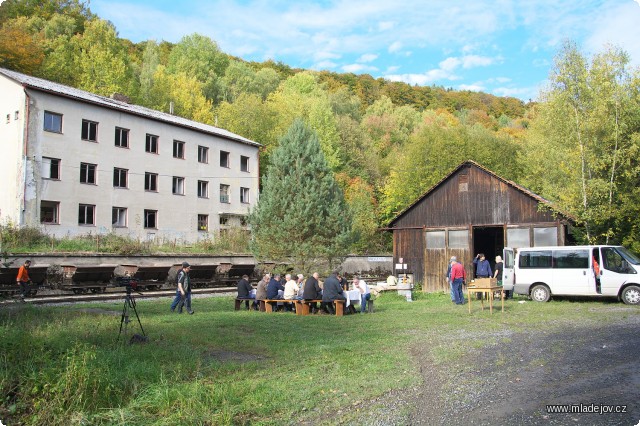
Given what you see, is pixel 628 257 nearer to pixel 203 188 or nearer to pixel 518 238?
pixel 518 238

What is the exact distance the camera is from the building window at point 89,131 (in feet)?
119

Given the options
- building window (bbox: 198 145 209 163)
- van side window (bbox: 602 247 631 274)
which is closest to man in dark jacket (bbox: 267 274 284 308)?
van side window (bbox: 602 247 631 274)

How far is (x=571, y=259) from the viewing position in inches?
773

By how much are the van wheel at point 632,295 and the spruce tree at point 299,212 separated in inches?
604

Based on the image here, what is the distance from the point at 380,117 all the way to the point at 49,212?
153ft

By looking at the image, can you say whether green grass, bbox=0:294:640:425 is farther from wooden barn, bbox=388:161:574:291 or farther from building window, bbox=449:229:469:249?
building window, bbox=449:229:469:249

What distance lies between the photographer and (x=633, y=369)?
26.5 feet

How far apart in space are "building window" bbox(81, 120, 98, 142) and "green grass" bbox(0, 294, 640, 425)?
25.3 meters

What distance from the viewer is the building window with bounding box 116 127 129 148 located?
38.5 meters

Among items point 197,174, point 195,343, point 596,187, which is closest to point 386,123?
point 197,174

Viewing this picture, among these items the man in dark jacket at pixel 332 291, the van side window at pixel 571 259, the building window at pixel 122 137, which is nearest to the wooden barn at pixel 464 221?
the van side window at pixel 571 259

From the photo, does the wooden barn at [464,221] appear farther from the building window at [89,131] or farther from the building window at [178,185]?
the building window at [89,131]

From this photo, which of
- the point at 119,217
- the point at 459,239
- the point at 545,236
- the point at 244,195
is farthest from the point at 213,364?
the point at 244,195

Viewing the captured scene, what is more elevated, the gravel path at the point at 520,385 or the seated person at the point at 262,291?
the seated person at the point at 262,291
